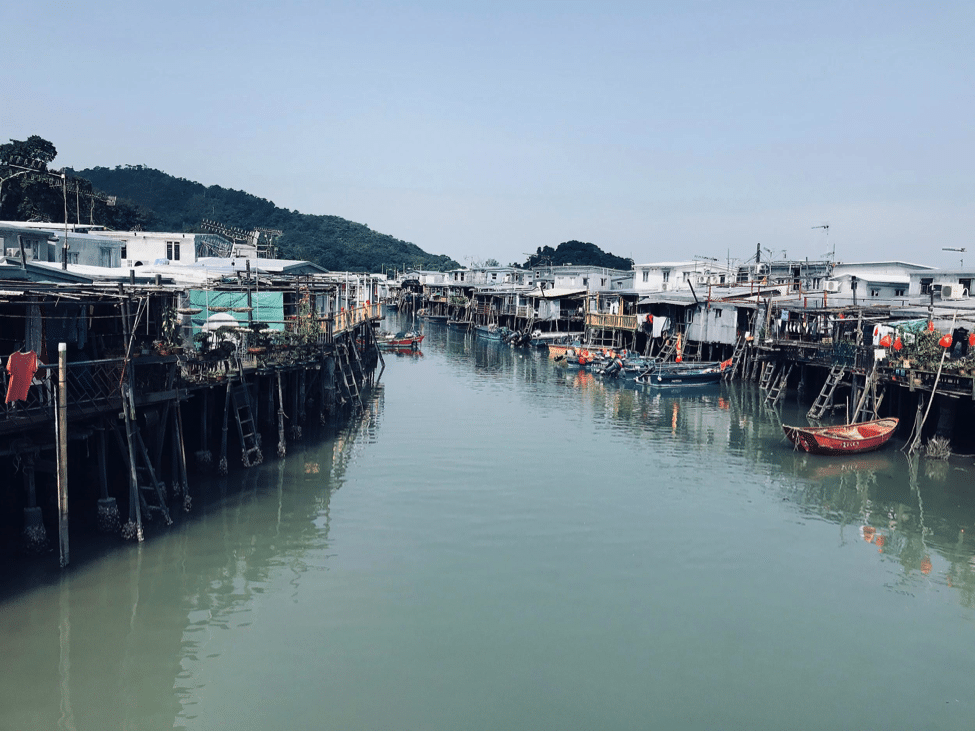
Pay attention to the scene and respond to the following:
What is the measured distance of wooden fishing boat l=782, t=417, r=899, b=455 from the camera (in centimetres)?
2997

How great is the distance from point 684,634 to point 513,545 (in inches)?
227

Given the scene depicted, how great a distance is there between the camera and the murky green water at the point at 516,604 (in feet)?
43.4

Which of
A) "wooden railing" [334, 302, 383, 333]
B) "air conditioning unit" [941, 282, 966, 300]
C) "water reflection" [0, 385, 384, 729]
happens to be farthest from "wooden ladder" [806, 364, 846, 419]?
"water reflection" [0, 385, 384, 729]

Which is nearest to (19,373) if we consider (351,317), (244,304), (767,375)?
(244,304)

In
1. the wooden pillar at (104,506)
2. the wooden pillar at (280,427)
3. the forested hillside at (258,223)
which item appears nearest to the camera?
the wooden pillar at (104,506)

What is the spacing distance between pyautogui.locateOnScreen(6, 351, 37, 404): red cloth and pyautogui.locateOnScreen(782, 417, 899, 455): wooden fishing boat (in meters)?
26.1

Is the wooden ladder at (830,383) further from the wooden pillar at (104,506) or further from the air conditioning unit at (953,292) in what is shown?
the wooden pillar at (104,506)

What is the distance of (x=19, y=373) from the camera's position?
1554 cm

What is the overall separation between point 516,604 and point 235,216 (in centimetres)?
17964

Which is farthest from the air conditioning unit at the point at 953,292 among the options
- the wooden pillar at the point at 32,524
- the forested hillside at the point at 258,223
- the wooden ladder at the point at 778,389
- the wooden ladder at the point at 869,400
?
the forested hillside at the point at 258,223

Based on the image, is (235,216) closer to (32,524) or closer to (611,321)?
Answer: (611,321)

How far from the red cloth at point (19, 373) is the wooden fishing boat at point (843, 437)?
2607 centimetres

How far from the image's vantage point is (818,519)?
932 inches

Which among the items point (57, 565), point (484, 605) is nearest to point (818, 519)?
point (484, 605)
